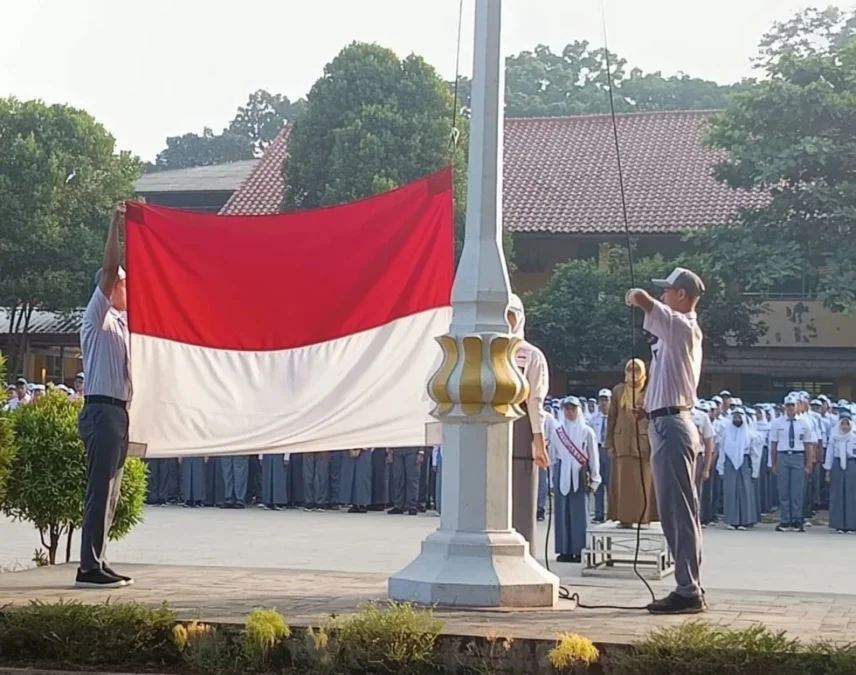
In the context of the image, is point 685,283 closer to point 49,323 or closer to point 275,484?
point 275,484

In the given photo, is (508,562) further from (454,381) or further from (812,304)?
(812,304)

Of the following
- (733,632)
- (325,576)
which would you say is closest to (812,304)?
(325,576)

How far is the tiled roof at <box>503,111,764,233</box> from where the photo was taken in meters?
34.7

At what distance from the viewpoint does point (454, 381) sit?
8.33 meters

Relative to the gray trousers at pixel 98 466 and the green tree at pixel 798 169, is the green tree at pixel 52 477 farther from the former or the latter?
the green tree at pixel 798 169

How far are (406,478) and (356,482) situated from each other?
32.1 inches

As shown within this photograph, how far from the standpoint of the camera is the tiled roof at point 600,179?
34.8 meters

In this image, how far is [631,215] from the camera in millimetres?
35219

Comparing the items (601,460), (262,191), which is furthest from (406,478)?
(262,191)

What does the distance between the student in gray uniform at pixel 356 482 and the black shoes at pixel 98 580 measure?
41.8 ft

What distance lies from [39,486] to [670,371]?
5.22 m

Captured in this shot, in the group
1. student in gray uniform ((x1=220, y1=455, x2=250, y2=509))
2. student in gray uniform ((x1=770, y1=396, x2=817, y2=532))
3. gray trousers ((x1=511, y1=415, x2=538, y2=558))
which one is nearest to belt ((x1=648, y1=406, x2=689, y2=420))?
gray trousers ((x1=511, y1=415, x2=538, y2=558))

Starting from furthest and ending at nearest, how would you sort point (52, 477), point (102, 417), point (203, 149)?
point (203, 149) < point (52, 477) < point (102, 417)

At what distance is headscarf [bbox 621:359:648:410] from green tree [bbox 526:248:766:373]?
1567 centimetres
